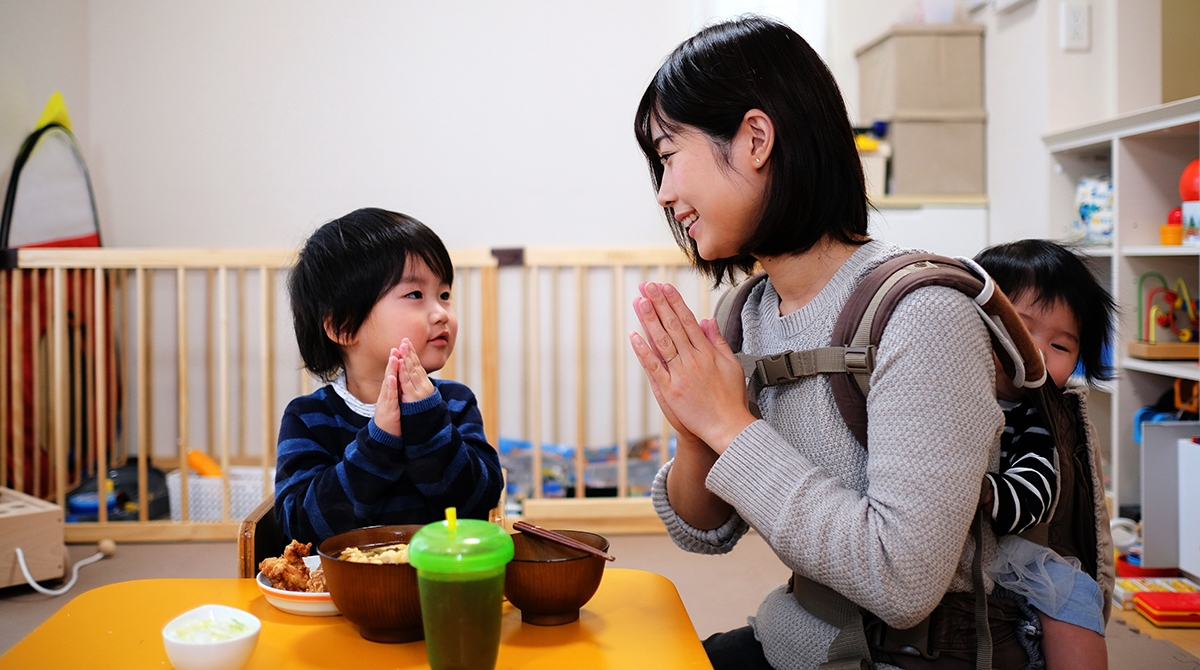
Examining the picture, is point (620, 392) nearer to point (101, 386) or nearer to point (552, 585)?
point (101, 386)

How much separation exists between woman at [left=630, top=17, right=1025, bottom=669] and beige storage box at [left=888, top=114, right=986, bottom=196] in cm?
234

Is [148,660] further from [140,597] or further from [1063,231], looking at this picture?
[1063,231]

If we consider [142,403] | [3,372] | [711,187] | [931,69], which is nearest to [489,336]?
[142,403]

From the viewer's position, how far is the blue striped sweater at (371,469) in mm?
1136

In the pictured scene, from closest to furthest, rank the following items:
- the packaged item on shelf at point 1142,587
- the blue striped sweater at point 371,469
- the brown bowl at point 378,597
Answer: the brown bowl at point 378,597
the blue striped sweater at point 371,469
the packaged item on shelf at point 1142,587

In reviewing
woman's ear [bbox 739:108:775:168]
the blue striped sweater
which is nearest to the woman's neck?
woman's ear [bbox 739:108:775:168]

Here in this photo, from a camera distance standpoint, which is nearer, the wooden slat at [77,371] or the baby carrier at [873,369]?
the baby carrier at [873,369]

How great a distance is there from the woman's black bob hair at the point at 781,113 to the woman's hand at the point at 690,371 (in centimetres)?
14

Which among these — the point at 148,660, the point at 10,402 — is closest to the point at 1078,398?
the point at 148,660

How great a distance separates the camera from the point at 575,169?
3.45m

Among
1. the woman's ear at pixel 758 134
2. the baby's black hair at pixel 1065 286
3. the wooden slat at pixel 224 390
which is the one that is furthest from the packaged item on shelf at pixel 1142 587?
the wooden slat at pixel 224 390

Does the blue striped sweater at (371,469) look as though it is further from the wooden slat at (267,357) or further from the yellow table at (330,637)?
the wooden slat at (267,357)

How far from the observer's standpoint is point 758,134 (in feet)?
2.96

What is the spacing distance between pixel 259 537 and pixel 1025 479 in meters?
0.90
